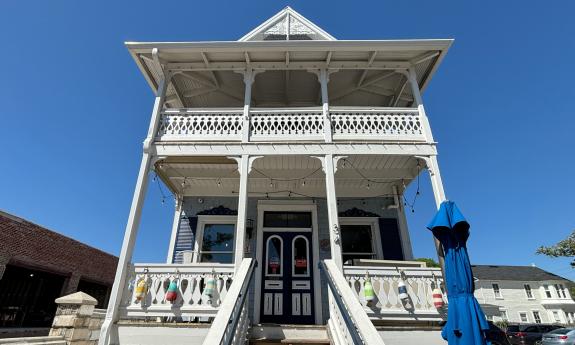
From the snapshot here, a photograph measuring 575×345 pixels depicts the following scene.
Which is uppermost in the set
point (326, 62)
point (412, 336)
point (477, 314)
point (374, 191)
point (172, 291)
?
point (326, 62)

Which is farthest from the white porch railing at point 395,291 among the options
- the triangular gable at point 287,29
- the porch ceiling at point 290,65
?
the triangular gable at point 287,29

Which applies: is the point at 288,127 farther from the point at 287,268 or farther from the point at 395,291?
the point at 395,291

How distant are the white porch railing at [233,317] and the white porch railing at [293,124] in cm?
306

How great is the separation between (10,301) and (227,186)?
11.0 m

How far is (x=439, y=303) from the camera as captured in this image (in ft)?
16.9

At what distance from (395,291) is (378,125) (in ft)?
11.8

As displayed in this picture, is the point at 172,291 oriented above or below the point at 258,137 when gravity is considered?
below

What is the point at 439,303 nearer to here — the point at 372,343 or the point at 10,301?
the point at 372,343

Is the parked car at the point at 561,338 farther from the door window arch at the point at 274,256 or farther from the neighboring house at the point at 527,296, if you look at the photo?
the neighboring house at the point at 527,296

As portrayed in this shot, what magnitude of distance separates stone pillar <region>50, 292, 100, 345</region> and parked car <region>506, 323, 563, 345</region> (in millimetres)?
20161

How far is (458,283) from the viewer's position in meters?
3.59

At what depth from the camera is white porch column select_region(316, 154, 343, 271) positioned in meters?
5.67

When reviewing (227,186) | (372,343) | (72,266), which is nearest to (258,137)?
(227,186)

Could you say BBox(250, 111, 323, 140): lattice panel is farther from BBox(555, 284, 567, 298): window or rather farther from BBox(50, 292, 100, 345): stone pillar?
BBox(555, 284, 567, 298): window
